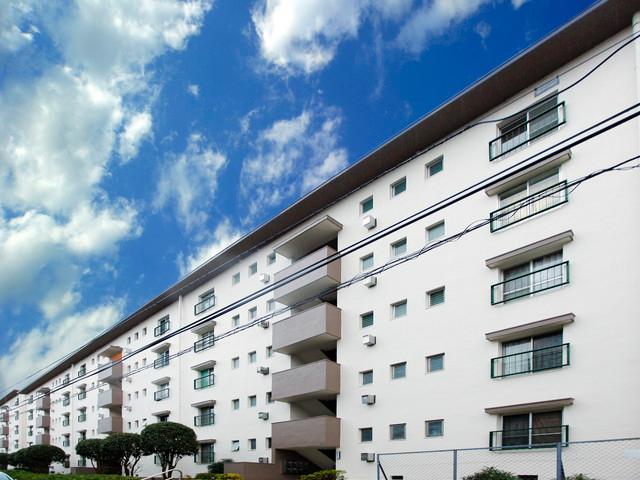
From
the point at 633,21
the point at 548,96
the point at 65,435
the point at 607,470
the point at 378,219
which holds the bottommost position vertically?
the point at 65,435

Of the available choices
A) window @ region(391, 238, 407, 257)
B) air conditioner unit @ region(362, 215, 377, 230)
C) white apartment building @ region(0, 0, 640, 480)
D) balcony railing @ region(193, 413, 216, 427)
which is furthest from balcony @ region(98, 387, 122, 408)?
window @ region(391, 238, 407, 257)

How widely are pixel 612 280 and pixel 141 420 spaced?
3647 cm

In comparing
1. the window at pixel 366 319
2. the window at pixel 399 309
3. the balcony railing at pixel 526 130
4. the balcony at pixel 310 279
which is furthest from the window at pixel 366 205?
the balcony railing at pixel 526 130

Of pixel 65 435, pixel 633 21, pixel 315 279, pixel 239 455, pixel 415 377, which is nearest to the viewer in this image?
pixel 633 21

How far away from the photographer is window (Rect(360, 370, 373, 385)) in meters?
24.0

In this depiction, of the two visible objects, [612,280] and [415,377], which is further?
[415,377]

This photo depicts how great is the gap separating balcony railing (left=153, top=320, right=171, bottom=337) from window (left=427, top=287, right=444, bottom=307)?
24495mm

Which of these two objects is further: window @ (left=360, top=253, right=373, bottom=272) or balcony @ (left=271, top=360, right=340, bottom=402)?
window @ (left=360, top=253, right=373, bottom=272)

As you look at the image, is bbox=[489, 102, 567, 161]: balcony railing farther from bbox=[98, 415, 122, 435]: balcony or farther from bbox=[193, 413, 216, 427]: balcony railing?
bbox=[98, 415, 122, 435]: balcony

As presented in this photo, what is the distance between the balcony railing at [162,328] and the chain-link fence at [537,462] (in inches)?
946

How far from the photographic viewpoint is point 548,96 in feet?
64.3

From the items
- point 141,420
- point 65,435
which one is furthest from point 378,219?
point 65,435

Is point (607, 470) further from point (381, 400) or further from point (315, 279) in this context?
point (315, 279)

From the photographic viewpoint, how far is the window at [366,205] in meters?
26.6
